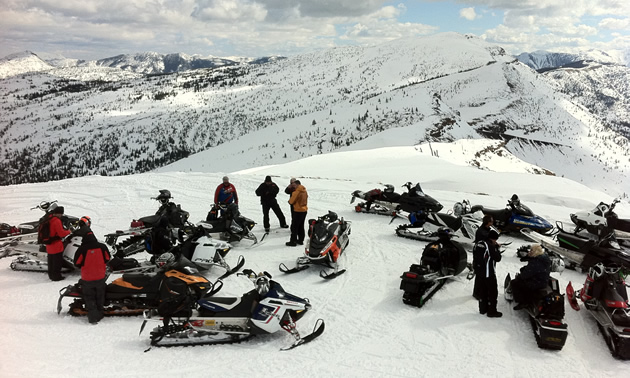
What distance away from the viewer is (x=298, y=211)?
9.70 metres

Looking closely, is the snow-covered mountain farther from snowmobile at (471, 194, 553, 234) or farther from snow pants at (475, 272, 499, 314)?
snow pants at (475, 272, 499, 314)

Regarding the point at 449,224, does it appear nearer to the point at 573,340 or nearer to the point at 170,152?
the point at 573,340

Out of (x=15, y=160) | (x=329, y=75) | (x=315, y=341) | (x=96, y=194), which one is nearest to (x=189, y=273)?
(x=315, y=341)

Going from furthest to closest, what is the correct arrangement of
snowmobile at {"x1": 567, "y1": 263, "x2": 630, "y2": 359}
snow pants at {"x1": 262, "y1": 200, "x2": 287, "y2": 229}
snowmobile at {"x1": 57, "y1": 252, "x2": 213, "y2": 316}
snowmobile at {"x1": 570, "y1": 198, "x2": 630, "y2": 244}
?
1. snow pants at {"x1": 262, "y1": 200, "x2": 287, "y2": 229}
2. snowmobile at {"x1": 570, "y1": 198, "x2": 630, "y2": 244}
3. snowmobile at {"x1": 57, "y1": 252, "x2": 213, "y2": 316}
4. snowmobile at {"x1": 567, "y1": 263, "x2": 630, "y2": 359}

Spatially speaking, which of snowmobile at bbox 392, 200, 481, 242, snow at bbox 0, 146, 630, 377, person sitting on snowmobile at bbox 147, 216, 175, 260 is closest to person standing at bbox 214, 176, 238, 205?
snow at bbox 0, 146, 630, 377

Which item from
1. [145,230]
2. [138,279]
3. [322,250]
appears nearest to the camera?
[138,279]

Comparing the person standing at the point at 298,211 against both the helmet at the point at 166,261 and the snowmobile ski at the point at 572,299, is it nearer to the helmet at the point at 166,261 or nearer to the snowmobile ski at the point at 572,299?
the helmet at the point at 166,261

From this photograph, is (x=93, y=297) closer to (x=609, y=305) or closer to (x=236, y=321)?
(x=236, y=321)

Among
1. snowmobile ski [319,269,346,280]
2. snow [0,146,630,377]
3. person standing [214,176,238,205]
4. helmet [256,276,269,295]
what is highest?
person standing [214,176,238,205]

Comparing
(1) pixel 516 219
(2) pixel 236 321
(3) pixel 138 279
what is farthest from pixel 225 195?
(1) pixel 516 219

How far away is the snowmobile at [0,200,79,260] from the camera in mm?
8195

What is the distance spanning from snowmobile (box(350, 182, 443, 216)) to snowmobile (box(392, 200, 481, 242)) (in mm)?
1018

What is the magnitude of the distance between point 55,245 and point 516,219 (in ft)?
36.3

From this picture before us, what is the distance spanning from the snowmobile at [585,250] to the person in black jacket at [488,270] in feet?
10.0
